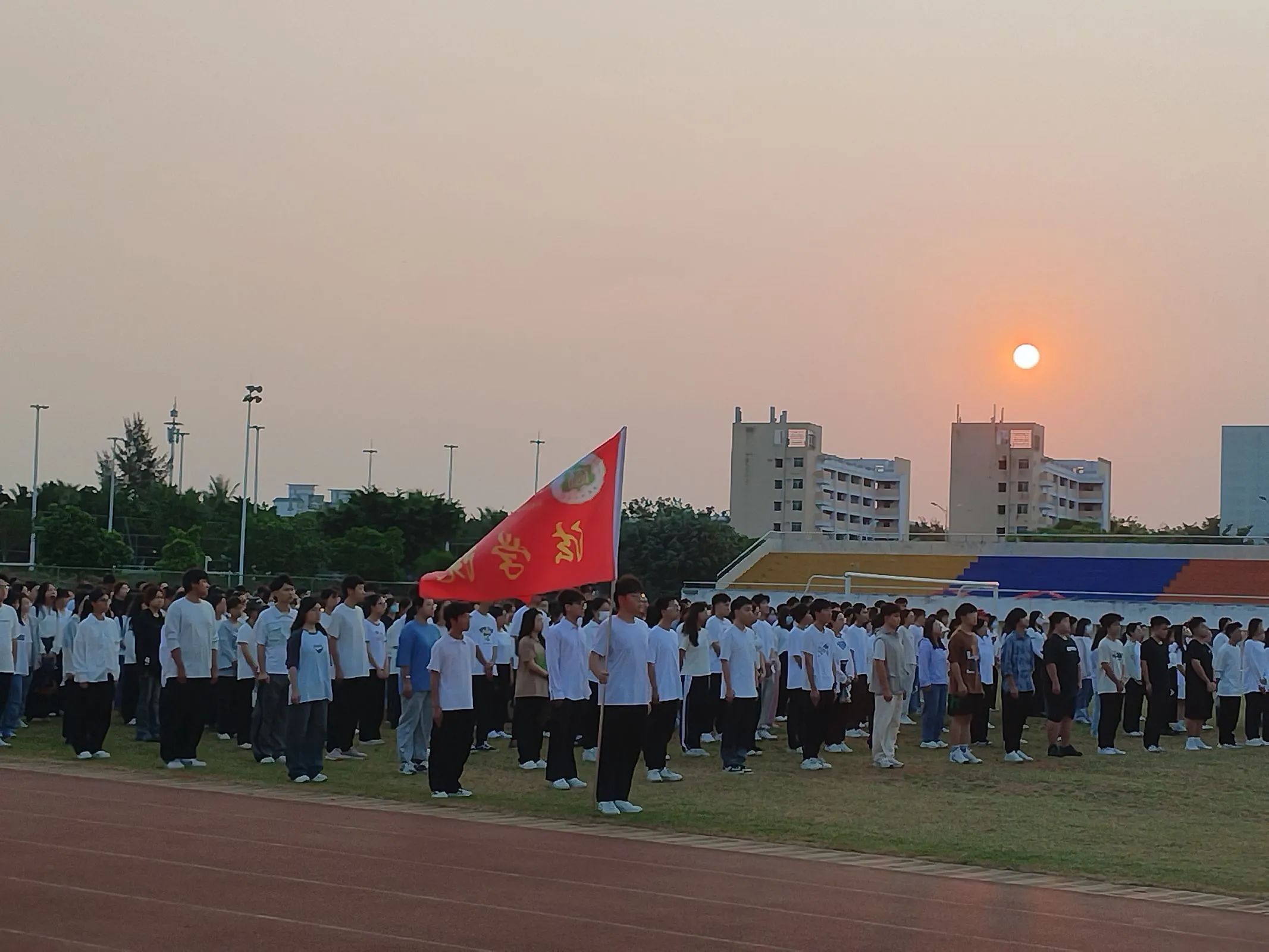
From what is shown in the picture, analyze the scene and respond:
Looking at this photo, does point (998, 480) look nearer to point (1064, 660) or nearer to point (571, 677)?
point (1064, 660)

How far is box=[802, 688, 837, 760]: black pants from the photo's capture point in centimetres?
1794

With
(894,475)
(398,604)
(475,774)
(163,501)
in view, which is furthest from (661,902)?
(894,475)

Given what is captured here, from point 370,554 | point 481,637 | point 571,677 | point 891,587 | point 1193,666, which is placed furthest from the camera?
point 370,554

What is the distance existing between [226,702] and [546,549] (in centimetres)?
724

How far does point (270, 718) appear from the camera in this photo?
54.7 feet

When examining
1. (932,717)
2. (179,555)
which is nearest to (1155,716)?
(932,717)

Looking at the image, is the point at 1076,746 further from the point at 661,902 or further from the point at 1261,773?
the point at 661,902

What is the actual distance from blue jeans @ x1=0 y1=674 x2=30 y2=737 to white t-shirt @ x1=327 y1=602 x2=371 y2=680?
399 centimetres

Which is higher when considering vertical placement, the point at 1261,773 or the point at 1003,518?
the point at 1003,518

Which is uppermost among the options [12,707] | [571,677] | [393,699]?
[571,677]

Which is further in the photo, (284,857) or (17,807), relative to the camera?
(17,807)

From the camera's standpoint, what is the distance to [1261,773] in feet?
61.1

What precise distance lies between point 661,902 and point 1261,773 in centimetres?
1168

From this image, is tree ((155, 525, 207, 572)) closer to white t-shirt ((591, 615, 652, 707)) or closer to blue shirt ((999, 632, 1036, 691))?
blue shirt ((999, 632, 1036, 691))
